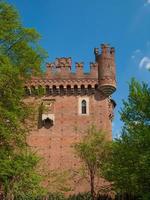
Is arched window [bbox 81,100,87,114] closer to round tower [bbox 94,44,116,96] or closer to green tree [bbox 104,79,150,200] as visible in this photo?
round tower [bbox 94,44,116,96]

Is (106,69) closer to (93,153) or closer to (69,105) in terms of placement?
(69,105)

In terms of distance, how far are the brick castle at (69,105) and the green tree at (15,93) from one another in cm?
1459

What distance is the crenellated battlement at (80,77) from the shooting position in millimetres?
39441

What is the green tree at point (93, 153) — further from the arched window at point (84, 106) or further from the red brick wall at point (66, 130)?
the arched window at point (84, 106)

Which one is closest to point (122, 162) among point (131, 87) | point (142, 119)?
point (142, 119)

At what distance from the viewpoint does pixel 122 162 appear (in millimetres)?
26000

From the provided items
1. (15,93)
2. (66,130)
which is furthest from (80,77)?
(15,93)

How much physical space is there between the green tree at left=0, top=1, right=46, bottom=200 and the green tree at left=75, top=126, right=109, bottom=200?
12533 millimetres

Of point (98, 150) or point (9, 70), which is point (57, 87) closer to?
point (98, 150)

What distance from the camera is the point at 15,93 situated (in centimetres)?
2150

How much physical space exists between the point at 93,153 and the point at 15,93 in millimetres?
15438

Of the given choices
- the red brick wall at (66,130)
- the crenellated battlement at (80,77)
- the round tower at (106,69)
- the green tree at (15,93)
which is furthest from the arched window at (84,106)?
the green tree at (15,93)

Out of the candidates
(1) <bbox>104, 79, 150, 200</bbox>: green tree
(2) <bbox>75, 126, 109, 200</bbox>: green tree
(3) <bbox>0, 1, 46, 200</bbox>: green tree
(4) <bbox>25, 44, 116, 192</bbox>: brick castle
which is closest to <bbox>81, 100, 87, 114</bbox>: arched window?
(4) <bbox>25, 44, 116, 192</bbox>: brick castle

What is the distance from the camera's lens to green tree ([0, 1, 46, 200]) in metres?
20.5
